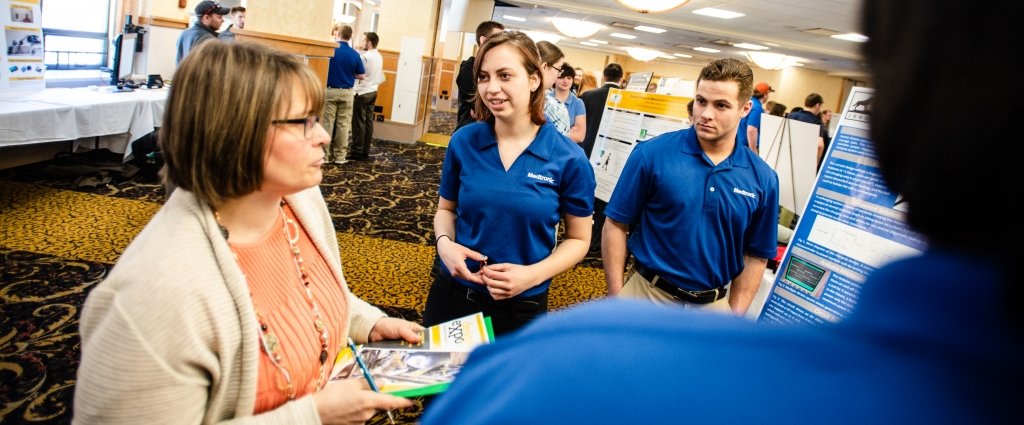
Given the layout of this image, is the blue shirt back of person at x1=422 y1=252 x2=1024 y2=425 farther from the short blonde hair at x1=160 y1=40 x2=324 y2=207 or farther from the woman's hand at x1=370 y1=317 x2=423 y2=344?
the woman's hand at x1=370 y1=317 x2=423 y2=344

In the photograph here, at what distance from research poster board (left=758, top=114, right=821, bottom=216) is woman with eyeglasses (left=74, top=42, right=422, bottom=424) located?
7.91 feet

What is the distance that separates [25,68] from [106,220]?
1.45 metres

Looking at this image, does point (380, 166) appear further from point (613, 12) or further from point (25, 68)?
point (613, 12)

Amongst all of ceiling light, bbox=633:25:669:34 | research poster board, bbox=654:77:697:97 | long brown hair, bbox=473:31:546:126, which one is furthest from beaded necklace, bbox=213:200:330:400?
ceiling light, bbox=633:25:669:34

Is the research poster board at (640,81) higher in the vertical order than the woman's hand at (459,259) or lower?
higher

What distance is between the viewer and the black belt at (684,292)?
2049 millimetres

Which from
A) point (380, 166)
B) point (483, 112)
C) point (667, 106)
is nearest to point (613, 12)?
point (380, 166)

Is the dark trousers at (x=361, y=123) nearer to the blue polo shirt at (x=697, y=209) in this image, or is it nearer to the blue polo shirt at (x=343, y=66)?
the blue polo shirt at (x=343, y=66)

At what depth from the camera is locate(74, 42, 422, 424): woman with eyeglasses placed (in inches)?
34.6

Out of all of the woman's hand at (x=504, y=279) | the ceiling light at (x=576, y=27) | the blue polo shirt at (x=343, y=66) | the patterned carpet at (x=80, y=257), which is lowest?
the patterned carpet at (x=80, y=257)

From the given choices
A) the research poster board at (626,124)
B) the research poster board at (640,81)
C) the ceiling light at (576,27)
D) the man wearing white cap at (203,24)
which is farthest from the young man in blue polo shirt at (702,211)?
the ceiling light at (576,27)

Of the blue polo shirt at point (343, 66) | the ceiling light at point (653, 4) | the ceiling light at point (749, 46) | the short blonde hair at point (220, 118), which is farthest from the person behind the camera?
the ceiling light at point (749, 46)

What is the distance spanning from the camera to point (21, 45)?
427cm

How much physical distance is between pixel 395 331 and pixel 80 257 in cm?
310
